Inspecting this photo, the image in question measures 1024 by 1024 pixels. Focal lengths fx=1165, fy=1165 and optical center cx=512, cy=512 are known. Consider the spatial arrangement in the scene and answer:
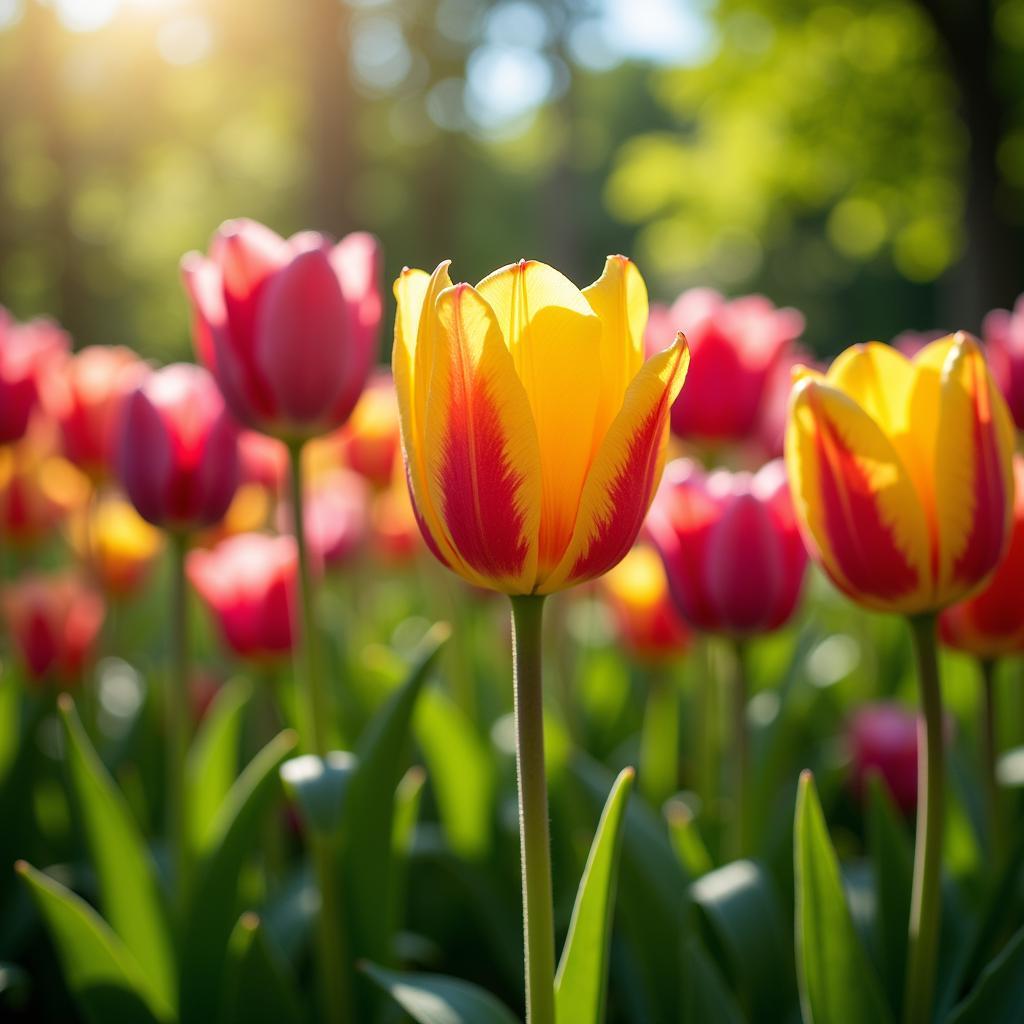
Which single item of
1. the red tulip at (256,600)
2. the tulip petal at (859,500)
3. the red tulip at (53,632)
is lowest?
the red tulip at (53,632)

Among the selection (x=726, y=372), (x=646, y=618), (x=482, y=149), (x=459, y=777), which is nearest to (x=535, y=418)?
(x=459, y=777)

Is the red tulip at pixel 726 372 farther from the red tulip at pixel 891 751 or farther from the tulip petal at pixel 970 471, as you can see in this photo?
the tulip petal at pixel 970 471

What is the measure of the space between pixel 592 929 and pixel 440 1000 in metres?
0.18

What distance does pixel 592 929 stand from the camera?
0.84 meters

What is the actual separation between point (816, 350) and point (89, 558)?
83.4 ft

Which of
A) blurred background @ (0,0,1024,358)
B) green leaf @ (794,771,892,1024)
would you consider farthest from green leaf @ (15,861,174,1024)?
blurred background @ (0,0,1024,358)

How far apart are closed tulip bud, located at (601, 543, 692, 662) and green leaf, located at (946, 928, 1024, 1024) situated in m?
1.23

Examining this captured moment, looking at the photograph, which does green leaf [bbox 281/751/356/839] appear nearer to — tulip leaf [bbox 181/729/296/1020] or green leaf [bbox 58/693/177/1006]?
tulip leaf [bbox 181/729/296/1020]

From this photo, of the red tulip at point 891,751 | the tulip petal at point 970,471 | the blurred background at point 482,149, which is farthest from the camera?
the blurred background at point 482,149

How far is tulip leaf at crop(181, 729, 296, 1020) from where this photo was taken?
124 centimetres

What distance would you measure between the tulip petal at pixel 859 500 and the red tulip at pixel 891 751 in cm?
80

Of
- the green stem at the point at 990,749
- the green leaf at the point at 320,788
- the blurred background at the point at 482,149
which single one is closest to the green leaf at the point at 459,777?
the green leaf at the point at 320,788

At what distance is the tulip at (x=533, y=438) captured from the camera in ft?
2.40

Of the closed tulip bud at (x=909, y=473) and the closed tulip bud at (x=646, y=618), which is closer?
the closed tulip bud at (x=909, y=473)
